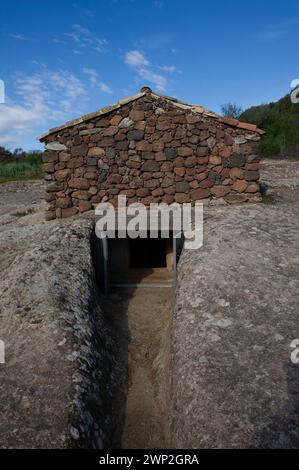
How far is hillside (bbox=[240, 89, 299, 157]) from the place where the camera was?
2433 cm

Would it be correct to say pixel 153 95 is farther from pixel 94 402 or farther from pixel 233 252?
pixel 94 402

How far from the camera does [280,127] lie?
28578 mm

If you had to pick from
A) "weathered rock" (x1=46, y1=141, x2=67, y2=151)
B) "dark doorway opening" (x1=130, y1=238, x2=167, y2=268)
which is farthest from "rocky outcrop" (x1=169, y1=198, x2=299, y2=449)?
"weathered rock" (x1=46, y1=141, x2=67, y2=151)

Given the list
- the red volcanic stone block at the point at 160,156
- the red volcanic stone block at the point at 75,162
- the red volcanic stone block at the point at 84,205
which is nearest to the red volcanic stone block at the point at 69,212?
the red volcanic stone block at the point at 84,205

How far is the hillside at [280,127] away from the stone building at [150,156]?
1534cm

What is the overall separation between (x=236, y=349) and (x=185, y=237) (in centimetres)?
343

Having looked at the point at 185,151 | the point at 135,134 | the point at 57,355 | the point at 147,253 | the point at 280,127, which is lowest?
the point at 147,253

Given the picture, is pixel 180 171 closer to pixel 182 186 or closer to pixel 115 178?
pixel 182 186

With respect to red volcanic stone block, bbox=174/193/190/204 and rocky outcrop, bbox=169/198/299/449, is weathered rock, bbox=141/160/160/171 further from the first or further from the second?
rocky outcrop, bbox=169/198/299/449

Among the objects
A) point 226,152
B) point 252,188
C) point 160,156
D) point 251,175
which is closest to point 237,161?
point 226,152

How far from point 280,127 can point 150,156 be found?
77.3 ft

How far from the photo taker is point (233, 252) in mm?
6105

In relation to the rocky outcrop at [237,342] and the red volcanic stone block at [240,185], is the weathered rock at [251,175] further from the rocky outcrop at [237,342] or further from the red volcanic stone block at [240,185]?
the rocky outcrop at [237,342]
